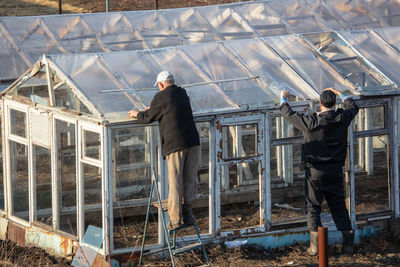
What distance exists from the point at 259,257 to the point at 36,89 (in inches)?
154

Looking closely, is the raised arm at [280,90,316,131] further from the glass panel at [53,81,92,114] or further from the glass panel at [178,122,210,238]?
the glass panel at [53,81,92,114]

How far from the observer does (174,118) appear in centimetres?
907

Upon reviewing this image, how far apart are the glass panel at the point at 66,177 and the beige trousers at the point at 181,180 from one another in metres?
1.82

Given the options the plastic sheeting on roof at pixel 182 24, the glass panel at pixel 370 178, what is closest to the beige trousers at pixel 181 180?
the glass panel at pixel 370 178

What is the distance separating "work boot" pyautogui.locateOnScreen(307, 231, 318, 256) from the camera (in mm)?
9844

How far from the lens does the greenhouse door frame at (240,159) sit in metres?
10.1

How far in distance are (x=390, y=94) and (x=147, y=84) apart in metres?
3.43

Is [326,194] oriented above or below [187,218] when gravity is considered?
above

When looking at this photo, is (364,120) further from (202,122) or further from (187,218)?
(187,218)

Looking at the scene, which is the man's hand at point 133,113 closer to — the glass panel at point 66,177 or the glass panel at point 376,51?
the glass panel at point 66,177

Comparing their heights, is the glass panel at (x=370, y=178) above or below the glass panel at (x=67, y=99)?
below

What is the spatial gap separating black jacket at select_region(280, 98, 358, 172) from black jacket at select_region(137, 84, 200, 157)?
4.37 feet

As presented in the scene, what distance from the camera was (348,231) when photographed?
32.7ft

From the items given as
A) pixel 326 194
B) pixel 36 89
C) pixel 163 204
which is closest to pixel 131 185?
pixel 36 89
